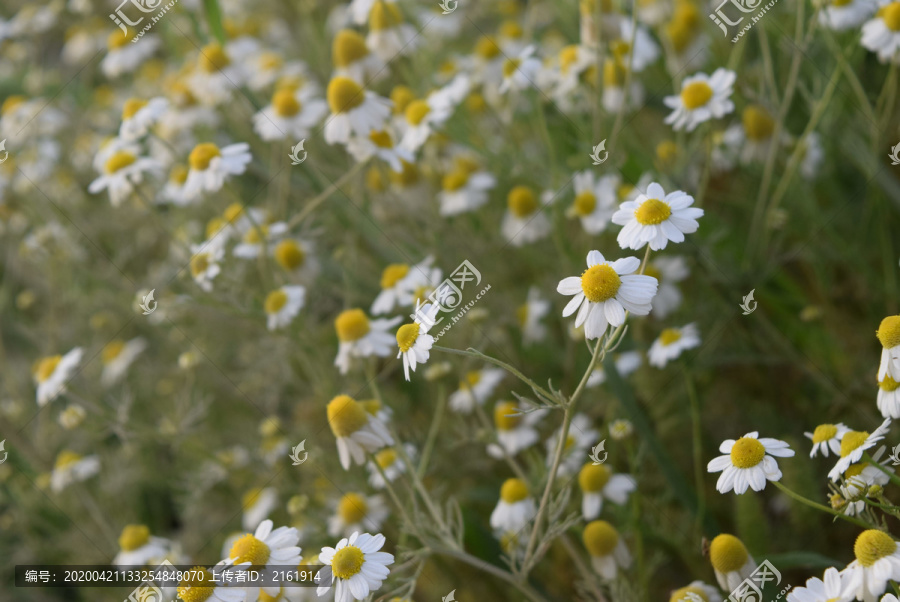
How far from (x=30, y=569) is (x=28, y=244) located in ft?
3.46

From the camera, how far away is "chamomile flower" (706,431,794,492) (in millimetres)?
1151

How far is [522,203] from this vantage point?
6.86ft

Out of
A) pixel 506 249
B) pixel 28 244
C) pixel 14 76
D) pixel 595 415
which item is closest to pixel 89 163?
pixel 28 244

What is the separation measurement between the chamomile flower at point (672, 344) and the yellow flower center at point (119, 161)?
54.1 inches

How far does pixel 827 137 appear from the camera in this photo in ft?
6.86

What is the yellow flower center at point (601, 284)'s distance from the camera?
3.67 ft

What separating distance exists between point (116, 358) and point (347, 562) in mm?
1681

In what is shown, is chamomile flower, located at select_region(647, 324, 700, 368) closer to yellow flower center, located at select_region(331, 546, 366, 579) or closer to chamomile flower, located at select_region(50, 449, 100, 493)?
yellow flower center, located at select_region(331, 546, 366, 579)

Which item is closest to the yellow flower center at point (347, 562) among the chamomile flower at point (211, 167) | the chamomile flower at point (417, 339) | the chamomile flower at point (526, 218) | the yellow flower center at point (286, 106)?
the chamomile flower at point (417, 339)

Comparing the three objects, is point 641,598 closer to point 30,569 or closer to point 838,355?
point 838,355

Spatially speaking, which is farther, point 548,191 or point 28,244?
point 28,244

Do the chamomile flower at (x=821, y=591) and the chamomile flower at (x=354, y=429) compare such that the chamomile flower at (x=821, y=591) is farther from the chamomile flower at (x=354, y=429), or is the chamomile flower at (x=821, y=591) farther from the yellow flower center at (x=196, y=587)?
the yellow flower center at (x=196, y=587)

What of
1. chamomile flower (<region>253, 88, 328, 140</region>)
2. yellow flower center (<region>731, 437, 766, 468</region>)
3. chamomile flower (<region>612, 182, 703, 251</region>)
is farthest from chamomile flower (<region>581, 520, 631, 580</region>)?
chamomile flower (<region>253, 88, 328, 140</region>)

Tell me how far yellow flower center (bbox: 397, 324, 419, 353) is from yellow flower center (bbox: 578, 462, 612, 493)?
522mm
